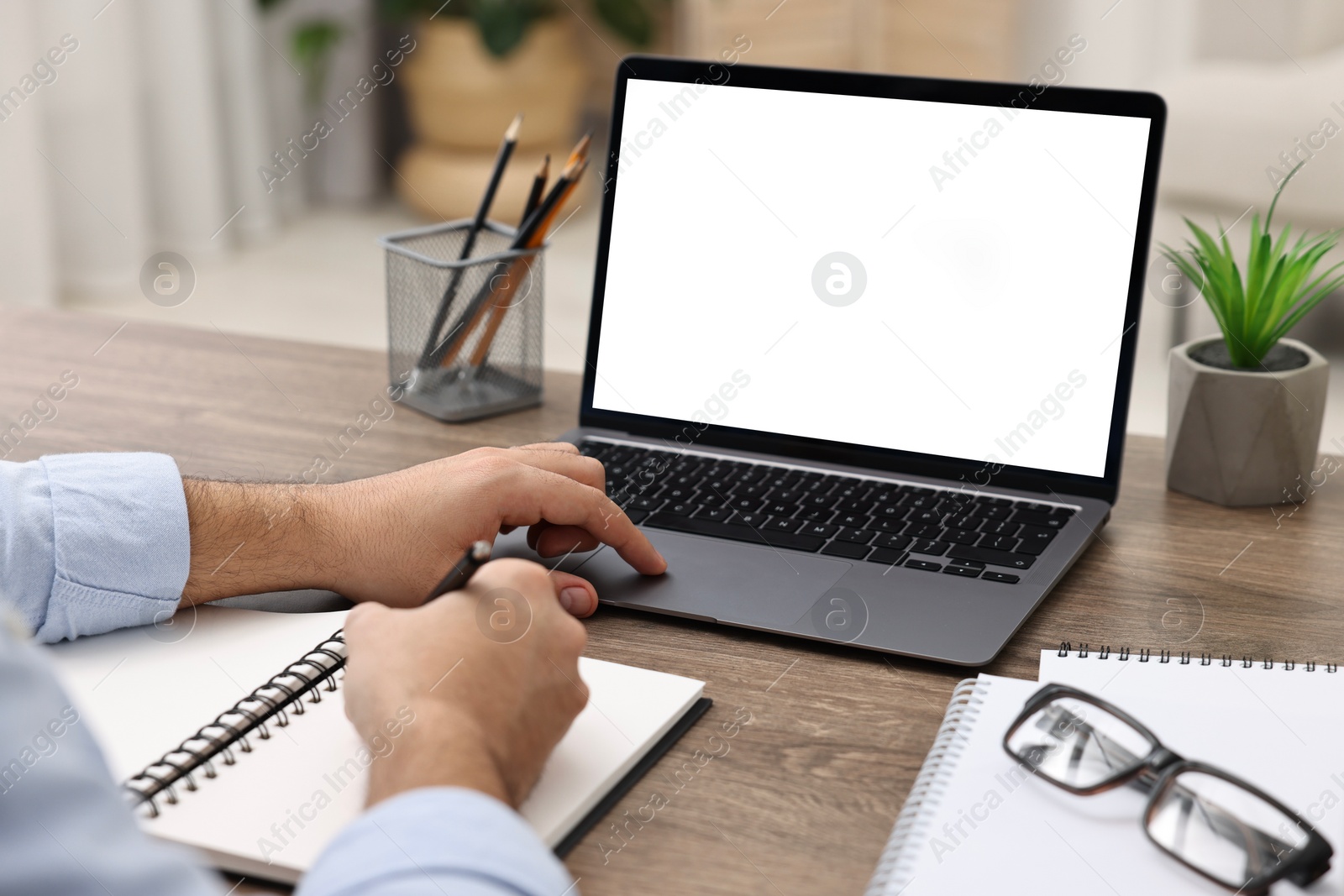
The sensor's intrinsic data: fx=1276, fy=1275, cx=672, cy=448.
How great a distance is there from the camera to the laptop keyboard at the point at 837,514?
2.76ft

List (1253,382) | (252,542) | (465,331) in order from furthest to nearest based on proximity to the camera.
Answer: (465,331) < (1253,382) < (252,542)

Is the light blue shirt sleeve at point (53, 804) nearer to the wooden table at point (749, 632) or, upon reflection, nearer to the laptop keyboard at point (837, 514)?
the wooden table at point (749, 632)

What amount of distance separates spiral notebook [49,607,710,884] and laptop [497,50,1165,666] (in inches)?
6.1

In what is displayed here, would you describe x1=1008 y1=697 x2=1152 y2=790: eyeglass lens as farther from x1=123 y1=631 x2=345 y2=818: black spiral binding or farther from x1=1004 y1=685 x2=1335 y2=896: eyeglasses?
x1=123 y1=631 x2=345 y2=818: black spiral binding

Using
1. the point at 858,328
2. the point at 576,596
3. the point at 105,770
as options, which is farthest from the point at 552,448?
the point at 105,770

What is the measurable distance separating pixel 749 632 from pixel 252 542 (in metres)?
0.32

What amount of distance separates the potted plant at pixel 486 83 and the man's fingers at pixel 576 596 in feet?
10.6

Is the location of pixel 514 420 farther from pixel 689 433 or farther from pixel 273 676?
pixel 273 676

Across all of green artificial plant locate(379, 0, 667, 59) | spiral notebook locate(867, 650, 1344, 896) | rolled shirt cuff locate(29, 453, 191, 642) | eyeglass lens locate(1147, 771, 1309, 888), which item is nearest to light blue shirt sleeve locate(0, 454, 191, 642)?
rolled shirt cuff locate(29, 453, 191, 642)

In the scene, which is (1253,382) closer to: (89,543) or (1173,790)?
(1173,790)

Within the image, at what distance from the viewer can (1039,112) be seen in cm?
92

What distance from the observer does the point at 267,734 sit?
631 millimetres

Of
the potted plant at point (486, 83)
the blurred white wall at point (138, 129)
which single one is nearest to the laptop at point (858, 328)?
the blurred white wall at point (138, 129)

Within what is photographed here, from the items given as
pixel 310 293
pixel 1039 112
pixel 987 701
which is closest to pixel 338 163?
pixel 310 293
